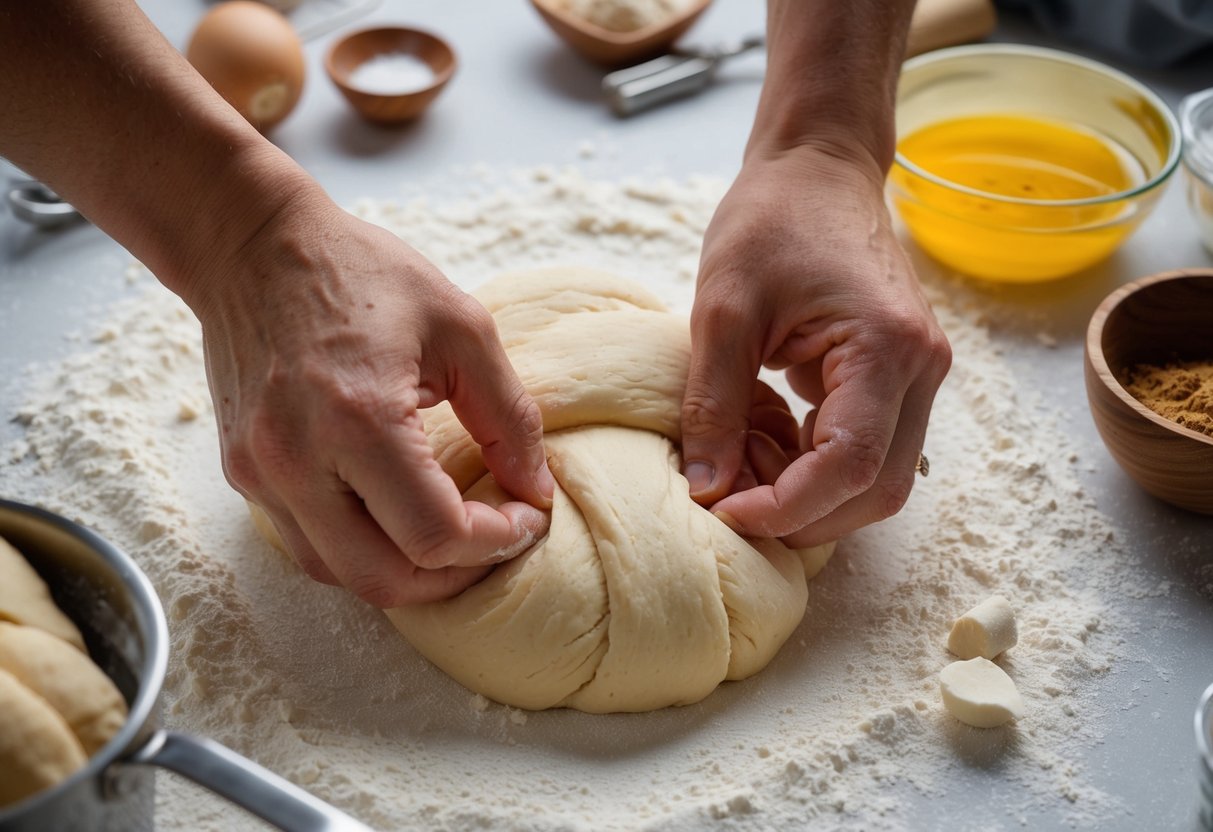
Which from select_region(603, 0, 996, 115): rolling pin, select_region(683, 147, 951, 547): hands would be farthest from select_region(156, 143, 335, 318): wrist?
select_region(603, 0, 996, 115): rolling pin

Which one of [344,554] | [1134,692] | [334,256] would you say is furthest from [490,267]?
[1134,692]

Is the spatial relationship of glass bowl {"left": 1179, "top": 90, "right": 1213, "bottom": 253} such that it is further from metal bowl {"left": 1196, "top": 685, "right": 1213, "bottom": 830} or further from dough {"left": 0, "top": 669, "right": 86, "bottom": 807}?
dough {"left": 0, "top": 669, "right": 86, "bottom": 807}

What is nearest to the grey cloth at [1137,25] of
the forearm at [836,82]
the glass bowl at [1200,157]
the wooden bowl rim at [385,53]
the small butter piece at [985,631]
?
the glass bowl at [1200,157]

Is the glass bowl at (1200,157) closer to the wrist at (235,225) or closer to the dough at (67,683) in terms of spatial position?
the wrist at (235,225)

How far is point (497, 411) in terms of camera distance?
4.58 ft

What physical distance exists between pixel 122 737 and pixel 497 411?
22.4 inches

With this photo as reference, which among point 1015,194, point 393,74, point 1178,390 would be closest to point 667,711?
point 1178,390

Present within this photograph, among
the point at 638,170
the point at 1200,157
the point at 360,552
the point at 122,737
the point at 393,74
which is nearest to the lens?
the point at 122,737

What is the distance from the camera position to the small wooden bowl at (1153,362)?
5.39 feet

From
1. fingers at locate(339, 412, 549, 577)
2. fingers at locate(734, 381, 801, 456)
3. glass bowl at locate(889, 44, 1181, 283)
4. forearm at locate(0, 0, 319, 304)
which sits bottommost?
glass bowl at locate(889, 44, 1181, 283)

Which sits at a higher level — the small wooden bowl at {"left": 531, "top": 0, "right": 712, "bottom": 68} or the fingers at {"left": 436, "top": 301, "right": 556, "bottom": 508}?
the fingers at {"left": 436, "top": 301, "right": 556, "bottom": 508}

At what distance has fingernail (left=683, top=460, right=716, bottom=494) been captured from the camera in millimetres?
1564

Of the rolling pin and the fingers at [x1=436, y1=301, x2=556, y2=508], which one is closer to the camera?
the fingers at [x1=436, y1=301, x2=556, y2=508]

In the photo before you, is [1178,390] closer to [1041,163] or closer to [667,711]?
[1041,163]
